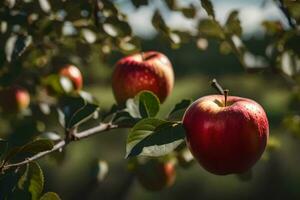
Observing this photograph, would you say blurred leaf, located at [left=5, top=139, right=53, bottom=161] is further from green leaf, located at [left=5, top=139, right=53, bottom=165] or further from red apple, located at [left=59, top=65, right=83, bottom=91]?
red apple, located at [left=59, top=65, right=83, bottom=91]

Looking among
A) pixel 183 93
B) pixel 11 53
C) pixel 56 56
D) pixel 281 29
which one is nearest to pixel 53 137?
pixel 11 53

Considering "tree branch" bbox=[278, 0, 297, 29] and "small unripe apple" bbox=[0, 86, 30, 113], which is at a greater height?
"tree branch" bbox=[278, 0, 297, 29]

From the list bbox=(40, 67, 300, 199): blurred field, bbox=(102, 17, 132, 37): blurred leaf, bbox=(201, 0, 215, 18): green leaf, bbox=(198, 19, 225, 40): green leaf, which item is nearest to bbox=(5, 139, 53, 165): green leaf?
A: bbox=(201, 0, 215, 18): green leaf

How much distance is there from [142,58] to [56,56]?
329 millimetres

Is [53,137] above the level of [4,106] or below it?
above

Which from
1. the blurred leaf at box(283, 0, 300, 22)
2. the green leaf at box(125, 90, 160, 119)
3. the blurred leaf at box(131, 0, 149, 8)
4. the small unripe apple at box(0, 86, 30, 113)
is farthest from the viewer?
the small unripe apple at box(0, 86, 30, 113)

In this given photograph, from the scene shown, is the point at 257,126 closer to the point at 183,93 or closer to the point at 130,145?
the point at 130,145

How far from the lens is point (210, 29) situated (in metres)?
1.64

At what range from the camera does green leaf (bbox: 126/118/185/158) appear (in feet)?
3.50

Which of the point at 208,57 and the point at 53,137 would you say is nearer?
the point at 53,137

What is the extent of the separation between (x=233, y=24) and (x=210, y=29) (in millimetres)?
69

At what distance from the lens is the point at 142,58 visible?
1581 millimetres

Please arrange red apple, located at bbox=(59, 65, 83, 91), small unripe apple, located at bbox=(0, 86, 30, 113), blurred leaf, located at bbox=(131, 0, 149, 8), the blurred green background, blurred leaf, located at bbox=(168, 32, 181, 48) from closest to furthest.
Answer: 1. blurred leaf, located at bbox=(131, 0, 149, 8)
2. blurred leaf, located at bbox=(168, 32, 181, 48)
3. red apple, located at bbox=(59, 65, 83, 91)
4. small unripe apple, located at bbox=(0, 86, 30, 113)
5. the blurred green background

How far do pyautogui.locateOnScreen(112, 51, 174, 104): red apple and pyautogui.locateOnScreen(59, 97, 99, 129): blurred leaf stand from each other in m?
0.18
